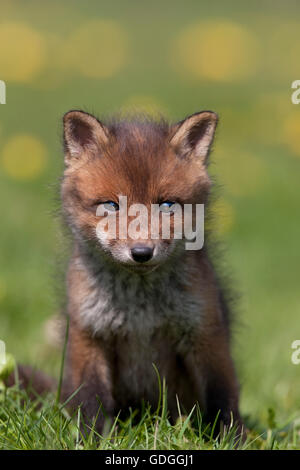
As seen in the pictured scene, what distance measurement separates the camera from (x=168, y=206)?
384cm

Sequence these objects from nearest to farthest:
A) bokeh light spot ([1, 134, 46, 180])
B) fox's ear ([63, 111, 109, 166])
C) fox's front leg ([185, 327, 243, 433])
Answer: fox's ear ([63, 111, 109, 166])
fox's front leg ([185, 327, 243, 433])
bokeh light spot ([1, 134, 46, 180])

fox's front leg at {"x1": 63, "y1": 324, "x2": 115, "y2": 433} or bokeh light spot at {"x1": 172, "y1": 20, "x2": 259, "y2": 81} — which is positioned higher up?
bokeh light spot at {"x1": 172, "y1": 20, "x2": 259, "y2": 81}

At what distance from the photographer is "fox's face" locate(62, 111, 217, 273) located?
374 centimetres

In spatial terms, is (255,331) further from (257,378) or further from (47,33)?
(47,33)

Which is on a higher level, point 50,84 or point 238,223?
point 50,84

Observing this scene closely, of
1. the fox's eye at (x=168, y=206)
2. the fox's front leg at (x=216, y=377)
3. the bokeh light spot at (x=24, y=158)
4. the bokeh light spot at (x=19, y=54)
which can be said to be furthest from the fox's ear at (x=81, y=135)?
the bokeh light spot at (x=19, y=54)

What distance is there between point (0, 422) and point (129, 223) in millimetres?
1148

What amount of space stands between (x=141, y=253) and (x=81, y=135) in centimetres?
88

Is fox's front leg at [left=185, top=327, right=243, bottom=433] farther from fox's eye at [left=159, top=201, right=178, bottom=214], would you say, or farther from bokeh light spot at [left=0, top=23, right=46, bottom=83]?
bokeh light spot at [left=0, top=23, right=46, bottom=83]

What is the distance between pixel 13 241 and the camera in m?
9.15

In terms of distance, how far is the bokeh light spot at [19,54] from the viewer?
1268 centimetres

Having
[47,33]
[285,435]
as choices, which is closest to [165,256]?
[285,435]

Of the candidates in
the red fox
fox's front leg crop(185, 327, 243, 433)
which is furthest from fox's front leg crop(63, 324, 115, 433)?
fox's front leg crop(185, 327, 243, 433)

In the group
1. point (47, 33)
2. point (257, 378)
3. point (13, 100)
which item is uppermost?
point (47, 33)
